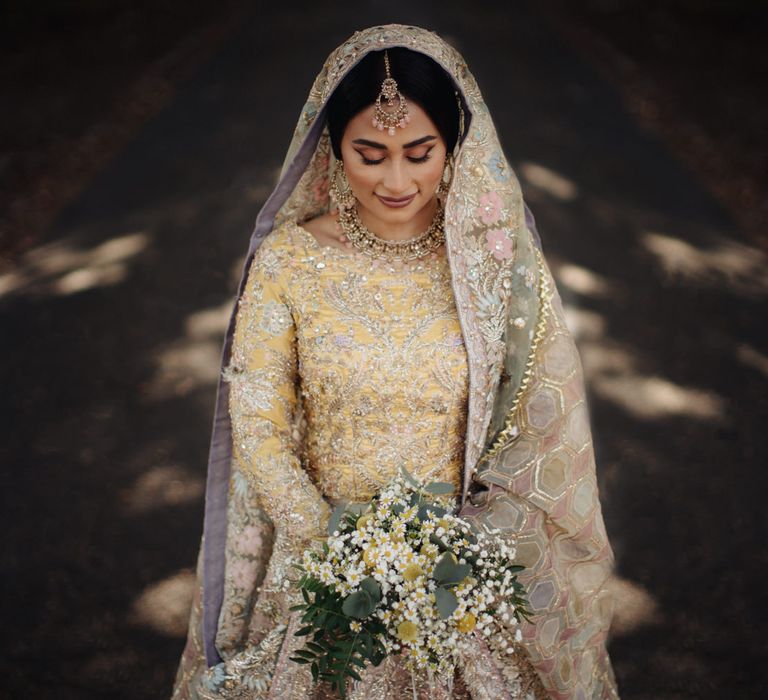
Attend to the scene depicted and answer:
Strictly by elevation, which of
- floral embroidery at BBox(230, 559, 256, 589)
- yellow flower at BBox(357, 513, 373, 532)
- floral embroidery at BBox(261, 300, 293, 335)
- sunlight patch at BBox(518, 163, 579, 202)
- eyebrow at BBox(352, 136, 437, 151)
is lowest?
floral embroidery at BBox(230, 559, 256, 589)

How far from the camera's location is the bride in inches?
73.5

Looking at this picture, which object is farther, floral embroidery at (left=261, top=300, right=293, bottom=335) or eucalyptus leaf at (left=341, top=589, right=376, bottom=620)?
floral embroidery at (left=261, top=300, right=293, bottom=335)

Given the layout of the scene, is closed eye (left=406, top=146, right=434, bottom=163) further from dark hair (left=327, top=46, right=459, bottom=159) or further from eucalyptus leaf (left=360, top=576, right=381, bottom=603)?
eucalyptus leaf (left=360, top=576, right=381, bottom=603)

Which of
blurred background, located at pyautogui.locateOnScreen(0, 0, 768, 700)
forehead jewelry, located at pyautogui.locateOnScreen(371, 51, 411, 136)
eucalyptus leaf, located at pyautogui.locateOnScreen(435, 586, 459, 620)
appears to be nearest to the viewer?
eucalyptus leaf, located at pyautogui.locateOnScreen(435, 586, 459, 620)

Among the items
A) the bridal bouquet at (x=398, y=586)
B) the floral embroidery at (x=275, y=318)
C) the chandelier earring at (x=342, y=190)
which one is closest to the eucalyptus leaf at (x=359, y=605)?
the bridal bouquet at (x=398, y=586)

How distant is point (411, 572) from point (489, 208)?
76 cm

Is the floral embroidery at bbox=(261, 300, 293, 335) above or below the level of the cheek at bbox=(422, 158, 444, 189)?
below

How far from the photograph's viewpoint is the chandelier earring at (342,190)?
1985 mm

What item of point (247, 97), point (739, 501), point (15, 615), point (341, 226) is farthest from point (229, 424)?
point (739, 501)

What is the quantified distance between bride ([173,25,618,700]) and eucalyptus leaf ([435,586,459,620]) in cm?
34

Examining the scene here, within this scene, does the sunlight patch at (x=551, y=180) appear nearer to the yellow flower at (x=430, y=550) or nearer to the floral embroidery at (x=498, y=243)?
the floral embroidery at (x=498, y=243)

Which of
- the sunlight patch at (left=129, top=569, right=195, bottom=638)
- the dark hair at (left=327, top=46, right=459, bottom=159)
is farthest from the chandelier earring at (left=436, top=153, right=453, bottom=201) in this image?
the sunlight patch at (left=129, top=569, right=195, bottom=638)

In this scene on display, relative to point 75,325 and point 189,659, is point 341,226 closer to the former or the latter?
point 189,659

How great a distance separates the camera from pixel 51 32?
2.96 meters
